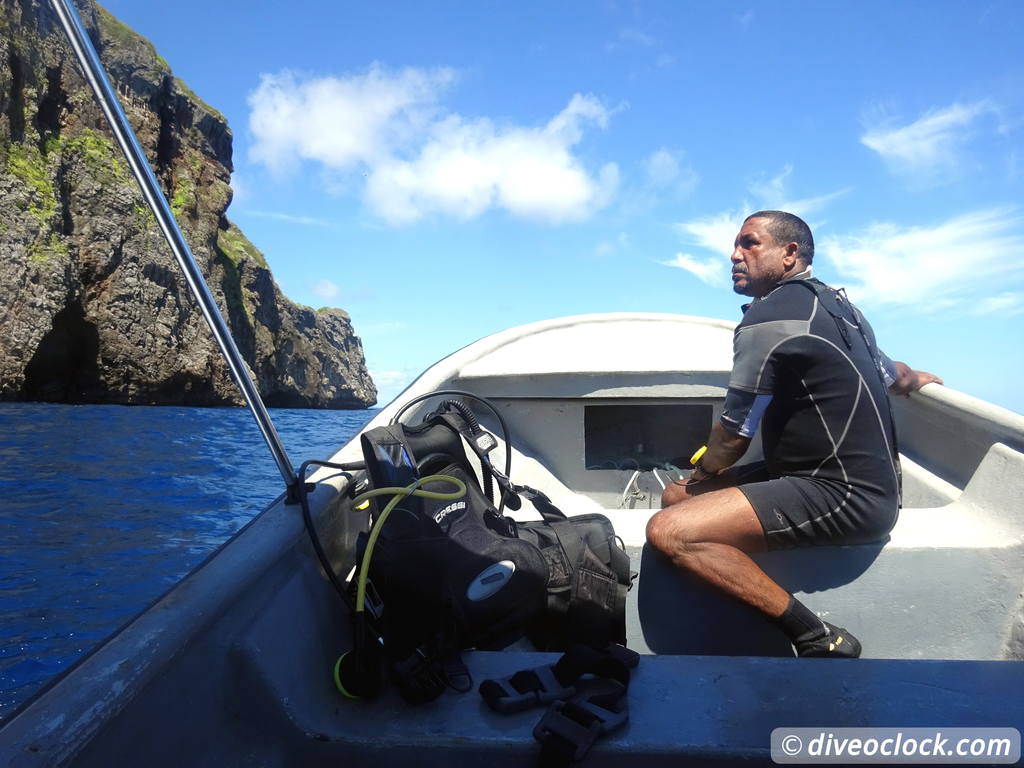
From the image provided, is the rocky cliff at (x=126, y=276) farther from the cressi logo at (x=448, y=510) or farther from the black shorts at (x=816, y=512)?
the black shorts at (x=816, y=512)

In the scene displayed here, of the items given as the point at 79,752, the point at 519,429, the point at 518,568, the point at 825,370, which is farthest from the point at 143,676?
the point at 519,429

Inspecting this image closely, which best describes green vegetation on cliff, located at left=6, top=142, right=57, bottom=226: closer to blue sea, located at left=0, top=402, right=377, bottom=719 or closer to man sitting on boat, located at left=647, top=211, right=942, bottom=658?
blue sea, located at left=0, top=402, right=377, bottom=719

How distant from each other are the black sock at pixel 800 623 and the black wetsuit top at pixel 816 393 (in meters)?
0.36

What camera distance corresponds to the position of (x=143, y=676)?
30.8 inches

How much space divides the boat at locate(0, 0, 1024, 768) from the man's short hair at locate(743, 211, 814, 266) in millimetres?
843

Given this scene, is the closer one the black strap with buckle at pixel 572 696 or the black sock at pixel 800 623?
the black strap with buckle at pixel 572 696

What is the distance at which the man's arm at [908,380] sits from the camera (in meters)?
2.47

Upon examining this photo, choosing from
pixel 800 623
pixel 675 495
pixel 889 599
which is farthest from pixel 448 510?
pixel 889 599

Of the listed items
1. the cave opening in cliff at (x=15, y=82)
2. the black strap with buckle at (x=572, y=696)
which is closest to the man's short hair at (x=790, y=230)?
the black strap with buckle at (x=572, y=696)

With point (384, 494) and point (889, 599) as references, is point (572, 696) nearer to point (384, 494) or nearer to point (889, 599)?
point (384, 494)

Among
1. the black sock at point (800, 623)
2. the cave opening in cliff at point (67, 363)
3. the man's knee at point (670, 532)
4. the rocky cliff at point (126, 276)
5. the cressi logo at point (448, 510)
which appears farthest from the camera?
the cave opening in cliff at point (67, 363)

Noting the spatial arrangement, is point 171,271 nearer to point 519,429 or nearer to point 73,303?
point 73,303

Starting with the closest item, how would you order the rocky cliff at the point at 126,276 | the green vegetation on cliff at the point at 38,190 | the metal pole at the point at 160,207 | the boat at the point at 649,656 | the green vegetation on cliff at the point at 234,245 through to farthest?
1. the boat at the point at 649,656
2. the metal pole at the point at 160,207
3. the green vegetation on cliff at the point at 38,190
4. the rocky cliff at the point at 126,276
5. the green vegetation on cliff at the point at 234,245

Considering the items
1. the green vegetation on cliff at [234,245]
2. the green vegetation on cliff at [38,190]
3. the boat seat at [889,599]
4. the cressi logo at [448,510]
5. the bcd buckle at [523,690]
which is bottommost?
the boat seat at [889,599]
